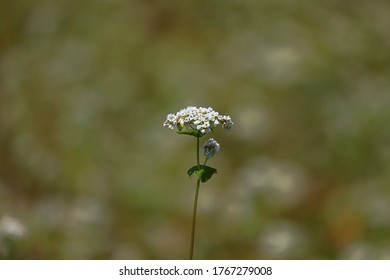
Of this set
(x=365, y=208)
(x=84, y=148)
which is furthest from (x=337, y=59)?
(x=84, y=148)

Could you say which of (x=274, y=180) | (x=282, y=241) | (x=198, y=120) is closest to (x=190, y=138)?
(x=274, y=180)

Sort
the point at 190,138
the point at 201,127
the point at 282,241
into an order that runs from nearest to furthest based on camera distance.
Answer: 1. the point at 201,127
2. the point at 282,241
3. the point at 190,138

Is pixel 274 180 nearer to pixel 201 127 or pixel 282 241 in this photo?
pixel 282 241

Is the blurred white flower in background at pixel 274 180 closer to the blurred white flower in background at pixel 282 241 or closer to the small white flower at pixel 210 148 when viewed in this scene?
the blurred white flower in background at pixel 282 241

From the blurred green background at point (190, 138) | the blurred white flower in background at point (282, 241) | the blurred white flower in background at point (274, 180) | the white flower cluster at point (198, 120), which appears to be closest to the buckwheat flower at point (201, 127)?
the white flower cluster at point (198, 120)

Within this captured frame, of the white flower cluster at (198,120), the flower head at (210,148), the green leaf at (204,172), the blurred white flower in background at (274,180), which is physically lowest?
the green leaf at (204,172)

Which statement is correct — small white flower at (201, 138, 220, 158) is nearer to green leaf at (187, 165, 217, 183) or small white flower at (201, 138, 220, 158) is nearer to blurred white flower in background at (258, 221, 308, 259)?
green leaf at (187, 165, 217, 183)

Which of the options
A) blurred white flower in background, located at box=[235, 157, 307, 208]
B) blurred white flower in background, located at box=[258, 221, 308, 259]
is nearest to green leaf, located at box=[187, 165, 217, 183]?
blurred white flower in background, located at box=[258, 221, 308, 259]

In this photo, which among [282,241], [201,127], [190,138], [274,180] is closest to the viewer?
[201,127]
